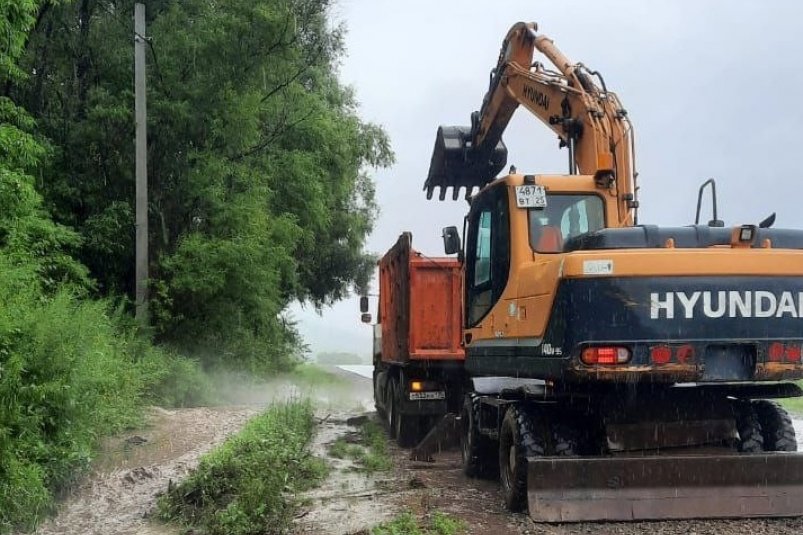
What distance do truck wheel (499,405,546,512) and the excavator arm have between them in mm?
2224

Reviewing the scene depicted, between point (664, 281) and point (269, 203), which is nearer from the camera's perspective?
point (664, 281)

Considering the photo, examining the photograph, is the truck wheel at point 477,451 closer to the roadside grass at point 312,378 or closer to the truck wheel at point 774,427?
the truck wheel at point 774,427

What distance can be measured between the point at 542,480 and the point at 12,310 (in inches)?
201

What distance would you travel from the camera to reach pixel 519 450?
7266mm

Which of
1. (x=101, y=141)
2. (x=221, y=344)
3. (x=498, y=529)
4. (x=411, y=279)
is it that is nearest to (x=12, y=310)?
(x=498, y=529)

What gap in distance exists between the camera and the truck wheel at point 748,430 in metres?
7.30

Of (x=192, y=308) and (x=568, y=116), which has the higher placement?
(x=568, y=116)

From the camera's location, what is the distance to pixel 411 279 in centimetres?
1208

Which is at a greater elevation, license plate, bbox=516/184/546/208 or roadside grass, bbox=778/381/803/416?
license plate, bbox=516/184/546/208

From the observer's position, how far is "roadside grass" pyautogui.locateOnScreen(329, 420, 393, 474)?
10.5 m

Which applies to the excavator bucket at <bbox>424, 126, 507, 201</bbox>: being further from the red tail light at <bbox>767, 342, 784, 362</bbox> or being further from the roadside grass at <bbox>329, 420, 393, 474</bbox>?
the red tail light at <bbox>767, 342, 784, 362</bbox>

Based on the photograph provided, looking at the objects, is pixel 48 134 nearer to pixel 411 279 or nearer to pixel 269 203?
pixel 269 203

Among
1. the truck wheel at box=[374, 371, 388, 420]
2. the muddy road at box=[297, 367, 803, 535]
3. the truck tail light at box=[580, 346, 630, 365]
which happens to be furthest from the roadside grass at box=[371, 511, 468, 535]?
the truck wheel at box=[374, 371, 388, 420]

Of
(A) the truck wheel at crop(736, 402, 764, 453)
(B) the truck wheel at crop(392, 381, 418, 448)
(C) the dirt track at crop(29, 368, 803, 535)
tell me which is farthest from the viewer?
(B) the truck wheel at crop(392, 381, 418, 448)
